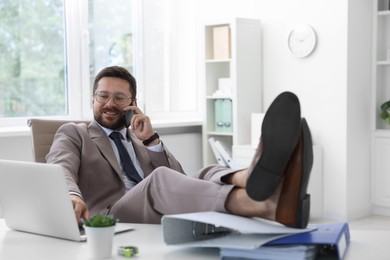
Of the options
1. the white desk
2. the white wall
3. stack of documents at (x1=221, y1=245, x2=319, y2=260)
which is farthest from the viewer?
the white wall

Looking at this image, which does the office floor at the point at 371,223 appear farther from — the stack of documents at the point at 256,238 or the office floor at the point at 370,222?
the stack of documents at the point at 256,238

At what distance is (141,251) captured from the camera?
1588 mm

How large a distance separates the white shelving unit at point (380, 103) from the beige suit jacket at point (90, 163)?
2822 mm

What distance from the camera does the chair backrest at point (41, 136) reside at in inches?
107

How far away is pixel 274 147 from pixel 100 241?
481mm

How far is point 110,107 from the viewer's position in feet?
8.89

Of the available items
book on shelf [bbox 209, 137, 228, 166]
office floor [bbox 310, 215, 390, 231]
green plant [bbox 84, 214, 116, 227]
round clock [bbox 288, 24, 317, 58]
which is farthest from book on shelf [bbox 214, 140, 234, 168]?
green plant [bbox 84, 214, 116, 227]

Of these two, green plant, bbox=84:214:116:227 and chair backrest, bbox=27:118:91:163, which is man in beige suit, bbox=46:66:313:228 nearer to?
chair backrest, bbox=27:118:91:163

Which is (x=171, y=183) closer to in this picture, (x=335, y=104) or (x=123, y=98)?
(x=123, y=98)

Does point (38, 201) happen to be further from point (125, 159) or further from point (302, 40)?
point (302, 40)

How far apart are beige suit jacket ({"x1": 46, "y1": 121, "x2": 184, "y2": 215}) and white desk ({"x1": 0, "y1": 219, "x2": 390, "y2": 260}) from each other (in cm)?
61

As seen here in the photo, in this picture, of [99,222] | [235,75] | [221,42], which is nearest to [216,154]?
[235,75]

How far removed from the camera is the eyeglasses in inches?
107

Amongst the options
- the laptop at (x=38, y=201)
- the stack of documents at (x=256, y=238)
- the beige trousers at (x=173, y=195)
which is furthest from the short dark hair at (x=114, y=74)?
the stack of documents at (x=256, y=238)
